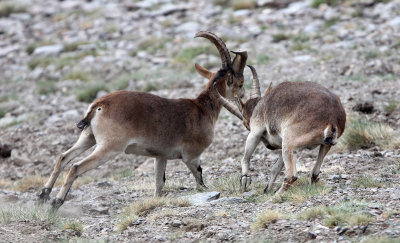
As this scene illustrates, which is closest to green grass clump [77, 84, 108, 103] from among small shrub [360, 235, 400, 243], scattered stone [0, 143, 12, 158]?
scattered stone [0, 143, 12, 158]

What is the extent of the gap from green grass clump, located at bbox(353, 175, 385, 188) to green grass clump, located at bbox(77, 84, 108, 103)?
30.4ft

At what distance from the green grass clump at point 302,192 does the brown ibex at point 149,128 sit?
1871 mm

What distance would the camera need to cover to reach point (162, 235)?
7312 mm

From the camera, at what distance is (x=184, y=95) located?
15.4 metres

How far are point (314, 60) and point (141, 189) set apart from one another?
7639 millimetres

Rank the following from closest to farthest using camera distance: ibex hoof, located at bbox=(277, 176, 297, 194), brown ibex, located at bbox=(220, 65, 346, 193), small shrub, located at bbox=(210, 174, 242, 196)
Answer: brown ibex, located at bbox=(220, 65, 346, 193), ibex hoof, located at bbox=(277, 176, 297, 194), small shrub, located at bbox=(210, 174, 242, 196)

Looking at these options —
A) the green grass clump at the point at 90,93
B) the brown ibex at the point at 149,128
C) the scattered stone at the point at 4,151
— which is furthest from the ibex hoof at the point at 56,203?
the green grass clump at the point at 90,93

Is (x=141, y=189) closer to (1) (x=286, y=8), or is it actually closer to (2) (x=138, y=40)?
(2) (x=138, y=40)

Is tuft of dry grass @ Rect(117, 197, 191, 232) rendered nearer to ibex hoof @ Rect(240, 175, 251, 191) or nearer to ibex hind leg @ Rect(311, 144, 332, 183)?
ibex hoof @ Rect(240, 175, 251, 191)

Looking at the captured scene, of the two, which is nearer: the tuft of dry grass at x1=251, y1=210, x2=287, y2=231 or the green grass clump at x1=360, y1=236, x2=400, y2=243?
the green grass clump at x1=360, y1=236, x2=400, y2=243

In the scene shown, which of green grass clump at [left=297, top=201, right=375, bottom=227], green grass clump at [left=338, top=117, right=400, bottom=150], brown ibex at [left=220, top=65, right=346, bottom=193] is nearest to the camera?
green grass clump at [left=297, top=201, right=375, bottom=227]

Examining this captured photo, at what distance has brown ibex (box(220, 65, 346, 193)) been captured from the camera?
840cm

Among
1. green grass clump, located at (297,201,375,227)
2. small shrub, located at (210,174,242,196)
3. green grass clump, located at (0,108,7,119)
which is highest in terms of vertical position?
green grass clump, located at (297,201,375,227)

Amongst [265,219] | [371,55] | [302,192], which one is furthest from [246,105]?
[371,55]
